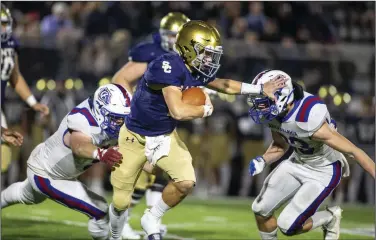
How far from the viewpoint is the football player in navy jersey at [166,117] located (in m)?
5.73

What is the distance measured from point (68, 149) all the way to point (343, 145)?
1.88m

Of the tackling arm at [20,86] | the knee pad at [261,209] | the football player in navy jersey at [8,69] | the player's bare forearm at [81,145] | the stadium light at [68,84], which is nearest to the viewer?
the player's bare forearm at [81,145]

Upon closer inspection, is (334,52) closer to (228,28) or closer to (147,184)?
(228,28)


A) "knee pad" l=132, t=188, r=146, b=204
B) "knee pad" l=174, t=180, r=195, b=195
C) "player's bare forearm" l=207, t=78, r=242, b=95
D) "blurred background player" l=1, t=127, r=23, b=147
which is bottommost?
"knee pad" l=132, t=188, r=146, b=204

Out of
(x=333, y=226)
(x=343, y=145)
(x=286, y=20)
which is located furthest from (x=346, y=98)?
(x=343, y=145)

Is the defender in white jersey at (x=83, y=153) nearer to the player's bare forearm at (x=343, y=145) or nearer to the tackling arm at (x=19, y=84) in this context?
the player's bare forearm at (x=343, y=145)

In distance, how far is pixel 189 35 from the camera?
5.80 meters

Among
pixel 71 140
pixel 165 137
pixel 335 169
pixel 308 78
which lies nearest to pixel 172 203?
pixel 165 137

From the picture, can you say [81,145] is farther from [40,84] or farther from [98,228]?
[40,84]

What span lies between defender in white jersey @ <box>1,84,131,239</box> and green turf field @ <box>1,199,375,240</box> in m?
0.90

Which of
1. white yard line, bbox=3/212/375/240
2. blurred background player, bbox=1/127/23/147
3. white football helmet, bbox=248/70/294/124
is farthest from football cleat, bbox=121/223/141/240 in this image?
white football helmet, bbox=248/70/294/124

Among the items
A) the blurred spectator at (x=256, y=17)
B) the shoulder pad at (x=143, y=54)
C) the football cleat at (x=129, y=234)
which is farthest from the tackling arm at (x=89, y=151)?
the blurred spectator at (x=256, y=17)

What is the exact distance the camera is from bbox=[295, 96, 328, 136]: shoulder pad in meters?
5.84

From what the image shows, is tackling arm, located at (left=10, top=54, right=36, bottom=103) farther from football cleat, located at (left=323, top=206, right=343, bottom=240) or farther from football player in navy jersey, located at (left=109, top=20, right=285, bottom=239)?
football cleat, located at (left=323, top=206, right=343, bottom=240)
